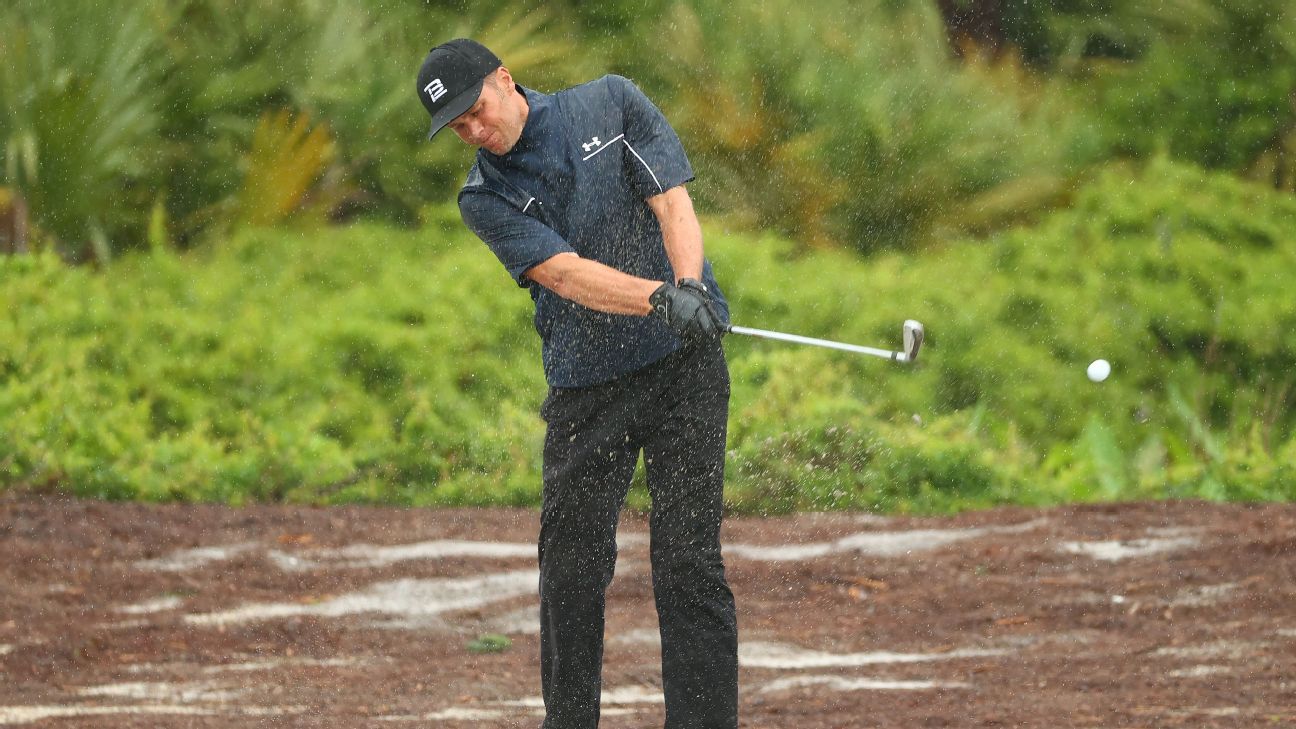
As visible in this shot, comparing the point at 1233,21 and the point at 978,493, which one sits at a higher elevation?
the point at 1233,21

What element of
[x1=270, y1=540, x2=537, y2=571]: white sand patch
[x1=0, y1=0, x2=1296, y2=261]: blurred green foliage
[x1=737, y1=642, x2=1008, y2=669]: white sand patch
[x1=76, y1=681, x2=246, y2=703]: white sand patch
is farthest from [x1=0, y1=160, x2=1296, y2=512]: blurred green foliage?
[x1=76, y1=681, x2=246, y2=703]: white sand patch

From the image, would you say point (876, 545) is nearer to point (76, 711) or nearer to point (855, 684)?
point (855, 684)

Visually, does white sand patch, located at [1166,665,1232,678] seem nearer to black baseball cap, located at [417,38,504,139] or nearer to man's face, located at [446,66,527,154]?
man's face, located at [446,66,527,154]

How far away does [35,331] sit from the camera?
1045cm

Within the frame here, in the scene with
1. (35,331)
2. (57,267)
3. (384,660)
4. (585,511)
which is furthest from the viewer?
(57,267)

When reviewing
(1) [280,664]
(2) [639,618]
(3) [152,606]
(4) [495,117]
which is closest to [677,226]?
(4) [495,117]

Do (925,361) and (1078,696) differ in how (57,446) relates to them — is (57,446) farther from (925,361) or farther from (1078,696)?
(1078,696)

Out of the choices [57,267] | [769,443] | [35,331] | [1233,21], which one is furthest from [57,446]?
[1233,21]

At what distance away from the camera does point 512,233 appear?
4.44 meters

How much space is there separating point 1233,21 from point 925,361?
505 cm

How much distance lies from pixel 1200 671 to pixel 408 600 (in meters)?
3.23

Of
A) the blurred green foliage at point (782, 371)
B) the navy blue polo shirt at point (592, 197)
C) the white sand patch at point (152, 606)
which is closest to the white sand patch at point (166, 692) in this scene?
the white sand patch at point (152, 606)

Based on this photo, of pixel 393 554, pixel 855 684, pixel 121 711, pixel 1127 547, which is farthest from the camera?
pixel 393 554

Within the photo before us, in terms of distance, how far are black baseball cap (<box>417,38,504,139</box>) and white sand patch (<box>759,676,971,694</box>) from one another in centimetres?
236
